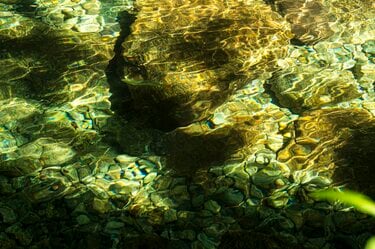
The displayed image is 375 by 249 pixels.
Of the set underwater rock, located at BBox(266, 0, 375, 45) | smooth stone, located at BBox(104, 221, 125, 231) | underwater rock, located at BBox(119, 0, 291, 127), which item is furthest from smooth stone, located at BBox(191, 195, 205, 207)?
underwater rock, located at BBox(266, 0, 375, 45)

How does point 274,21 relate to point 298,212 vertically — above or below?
above

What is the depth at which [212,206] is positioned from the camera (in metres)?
3.51

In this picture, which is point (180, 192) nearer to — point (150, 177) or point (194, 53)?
point (150, 177)

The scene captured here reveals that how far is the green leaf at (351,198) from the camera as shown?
130 inches

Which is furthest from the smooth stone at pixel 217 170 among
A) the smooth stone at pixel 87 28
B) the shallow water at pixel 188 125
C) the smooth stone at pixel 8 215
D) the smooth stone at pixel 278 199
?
the smooth stone at pixel 87 28

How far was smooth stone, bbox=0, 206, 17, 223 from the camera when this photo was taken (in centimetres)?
343

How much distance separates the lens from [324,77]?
5.20 meters

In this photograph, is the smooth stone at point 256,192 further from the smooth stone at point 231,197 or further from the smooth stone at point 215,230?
the smooth stone at point 215,230

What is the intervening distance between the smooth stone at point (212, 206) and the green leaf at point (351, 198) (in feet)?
2.74

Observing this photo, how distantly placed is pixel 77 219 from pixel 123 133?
1.25m

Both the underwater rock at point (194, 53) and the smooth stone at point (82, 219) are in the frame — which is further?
the underwater rock at point (194, 53)

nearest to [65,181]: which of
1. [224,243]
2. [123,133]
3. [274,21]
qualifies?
[123,133]

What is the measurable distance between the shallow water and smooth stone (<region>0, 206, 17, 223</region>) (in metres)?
0.01

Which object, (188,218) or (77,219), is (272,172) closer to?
(188,218)
